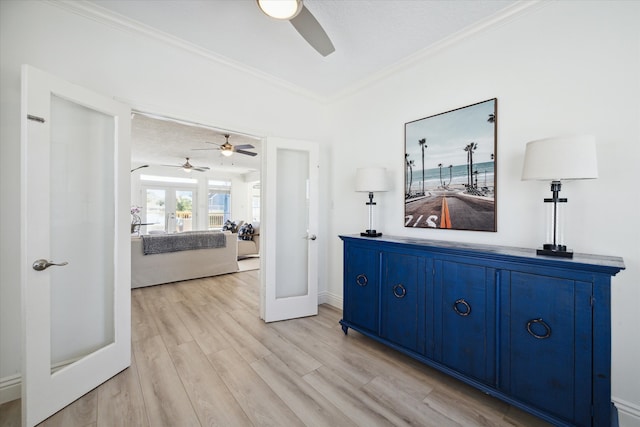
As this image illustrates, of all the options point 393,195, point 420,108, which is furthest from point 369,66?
point 393,195

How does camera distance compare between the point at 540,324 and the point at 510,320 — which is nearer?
the point at 540,324

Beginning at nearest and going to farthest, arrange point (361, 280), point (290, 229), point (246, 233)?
point (361, 280)
point (290, 229)
point (246, 233)

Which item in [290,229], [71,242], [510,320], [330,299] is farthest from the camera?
[330,299]

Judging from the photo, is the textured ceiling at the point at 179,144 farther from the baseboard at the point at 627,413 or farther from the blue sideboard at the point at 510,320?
the baseboard at the point at 627,413

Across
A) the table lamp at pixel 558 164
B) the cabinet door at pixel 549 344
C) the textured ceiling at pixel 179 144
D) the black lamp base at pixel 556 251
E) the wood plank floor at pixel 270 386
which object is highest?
the textured ceiling at pixel 179 144

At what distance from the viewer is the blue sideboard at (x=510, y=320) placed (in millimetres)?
1309

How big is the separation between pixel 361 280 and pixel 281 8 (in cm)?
217

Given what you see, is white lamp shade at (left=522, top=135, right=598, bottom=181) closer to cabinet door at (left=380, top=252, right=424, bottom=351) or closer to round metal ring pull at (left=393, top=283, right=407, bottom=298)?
cabinet door at (left=380, top=252, right=424, bottom=351)

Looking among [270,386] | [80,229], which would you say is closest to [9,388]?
[80,229]

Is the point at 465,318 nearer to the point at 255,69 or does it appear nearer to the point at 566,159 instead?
the point at 566,159

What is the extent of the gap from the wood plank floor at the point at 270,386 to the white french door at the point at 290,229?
31 cm

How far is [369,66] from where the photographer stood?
8.93 ft

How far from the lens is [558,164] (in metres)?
1.44

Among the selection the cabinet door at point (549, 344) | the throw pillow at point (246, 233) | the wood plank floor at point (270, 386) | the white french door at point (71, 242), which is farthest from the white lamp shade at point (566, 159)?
the throw pillow at point (246, 233)
